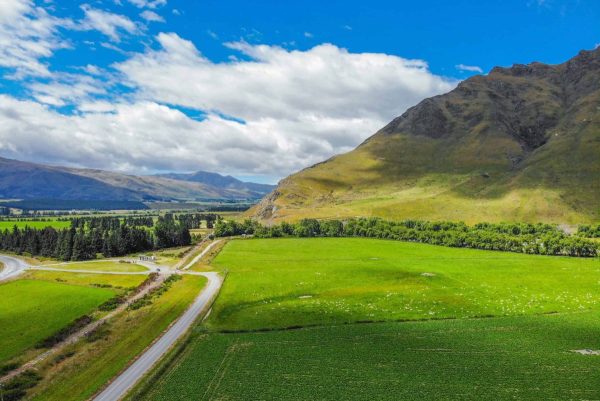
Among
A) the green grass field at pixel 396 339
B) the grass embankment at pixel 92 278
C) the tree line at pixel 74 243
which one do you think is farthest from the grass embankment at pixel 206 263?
the tree line at pixel 74 243

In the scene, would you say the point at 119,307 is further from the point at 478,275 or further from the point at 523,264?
the point at 523,264

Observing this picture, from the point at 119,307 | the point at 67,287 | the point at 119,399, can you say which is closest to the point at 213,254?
the point at 67,287

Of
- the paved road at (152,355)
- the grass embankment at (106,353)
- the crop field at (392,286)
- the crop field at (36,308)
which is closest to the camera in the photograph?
the paved road at (152,355)

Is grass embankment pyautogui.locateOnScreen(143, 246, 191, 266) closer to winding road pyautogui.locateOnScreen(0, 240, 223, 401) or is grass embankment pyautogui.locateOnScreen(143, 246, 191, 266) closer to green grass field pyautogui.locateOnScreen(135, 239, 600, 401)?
winding road pyautogui.locateOnScreen(0, 240, 223, 401)

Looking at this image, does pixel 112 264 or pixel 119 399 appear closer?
pixel 119 399

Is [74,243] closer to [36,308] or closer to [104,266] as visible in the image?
[104,266]

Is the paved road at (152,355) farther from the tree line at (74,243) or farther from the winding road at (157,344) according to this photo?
the tree line at (74,243)
